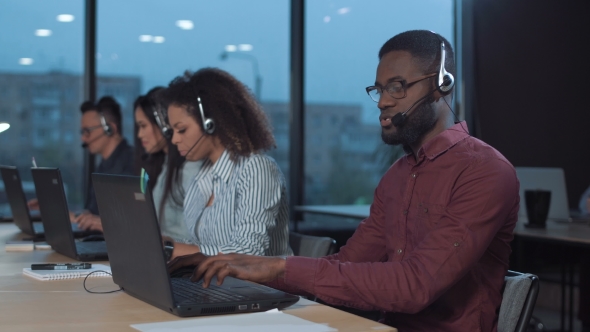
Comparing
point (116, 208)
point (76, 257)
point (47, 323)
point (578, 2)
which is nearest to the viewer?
point (47, 323)

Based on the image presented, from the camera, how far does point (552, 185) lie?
3652mm

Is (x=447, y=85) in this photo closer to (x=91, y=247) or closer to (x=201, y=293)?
(x=201, y=293)

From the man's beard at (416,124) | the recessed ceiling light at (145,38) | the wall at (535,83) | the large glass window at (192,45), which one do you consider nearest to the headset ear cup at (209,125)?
the man's beard at (416,124)

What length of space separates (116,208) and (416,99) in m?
0.75

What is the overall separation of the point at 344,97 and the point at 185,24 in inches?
50.0

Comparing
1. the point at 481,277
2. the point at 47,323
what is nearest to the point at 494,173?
the point at 481,277

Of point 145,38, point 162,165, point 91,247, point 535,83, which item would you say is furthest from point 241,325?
point 535,83

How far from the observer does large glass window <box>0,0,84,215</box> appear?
4609 millimetres

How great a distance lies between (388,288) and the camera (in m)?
1.53

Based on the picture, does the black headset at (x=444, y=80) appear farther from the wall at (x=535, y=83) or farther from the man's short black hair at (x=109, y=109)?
the wall at (x=535, y=83)

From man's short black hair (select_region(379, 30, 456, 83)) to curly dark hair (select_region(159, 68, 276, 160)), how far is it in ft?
2.76

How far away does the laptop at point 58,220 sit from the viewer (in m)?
2.21

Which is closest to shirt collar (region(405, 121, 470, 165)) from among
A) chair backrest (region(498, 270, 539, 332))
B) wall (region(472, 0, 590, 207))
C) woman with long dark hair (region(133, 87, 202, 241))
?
chair backrest (region(498, 270, 539, 332))

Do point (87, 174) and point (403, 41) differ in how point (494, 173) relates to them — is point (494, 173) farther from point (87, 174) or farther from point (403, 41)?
point (87, 174)
